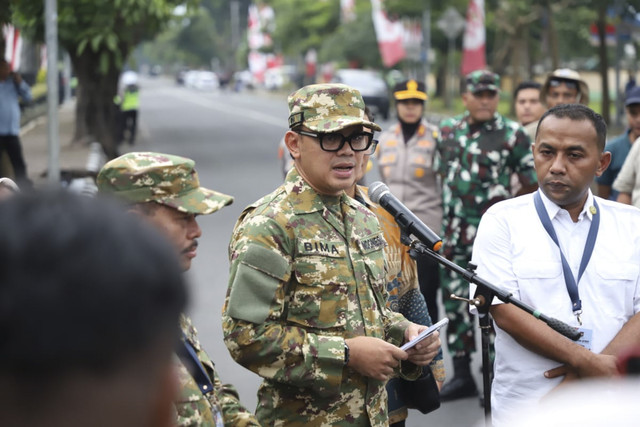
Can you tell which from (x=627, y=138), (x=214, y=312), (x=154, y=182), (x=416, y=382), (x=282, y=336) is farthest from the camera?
(x=214, y=312)

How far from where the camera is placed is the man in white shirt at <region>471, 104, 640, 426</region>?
322 centimetres

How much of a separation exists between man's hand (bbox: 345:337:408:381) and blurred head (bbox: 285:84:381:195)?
1.74 feet

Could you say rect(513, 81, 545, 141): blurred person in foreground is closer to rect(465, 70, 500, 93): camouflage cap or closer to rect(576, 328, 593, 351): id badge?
rect(465, 70, 500, 93): camouflage cap

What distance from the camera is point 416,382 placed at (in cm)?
358

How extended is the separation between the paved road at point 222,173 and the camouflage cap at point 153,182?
8.3 inches

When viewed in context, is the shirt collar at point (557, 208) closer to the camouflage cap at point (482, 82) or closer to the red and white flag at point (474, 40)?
the camouflage cap at point (482, 82)

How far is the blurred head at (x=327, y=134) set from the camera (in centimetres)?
305

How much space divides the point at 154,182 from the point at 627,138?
4.70 m

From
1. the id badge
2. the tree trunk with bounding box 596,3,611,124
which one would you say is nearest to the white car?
the tree trunk with bounding box 596,3,611,124

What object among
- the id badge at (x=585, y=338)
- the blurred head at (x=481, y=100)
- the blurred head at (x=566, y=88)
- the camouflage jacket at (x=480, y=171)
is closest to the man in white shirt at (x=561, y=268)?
the id badge at (x=585, y=338)

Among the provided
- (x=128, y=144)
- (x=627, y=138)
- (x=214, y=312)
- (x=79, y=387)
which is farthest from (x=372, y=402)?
(x=128, y=144)

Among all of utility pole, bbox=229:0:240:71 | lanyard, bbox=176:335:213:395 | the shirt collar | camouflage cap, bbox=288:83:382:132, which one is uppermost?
camouflage cap, bbox=288:83:382:132

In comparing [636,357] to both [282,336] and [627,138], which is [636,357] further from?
[627,138]

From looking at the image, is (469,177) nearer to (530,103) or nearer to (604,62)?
(530,103)
